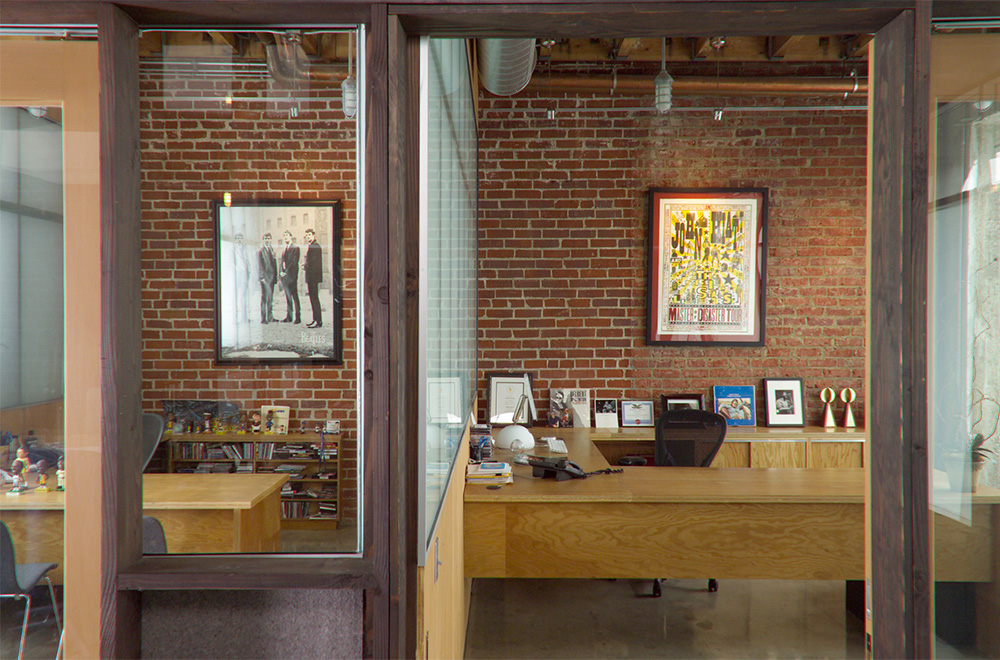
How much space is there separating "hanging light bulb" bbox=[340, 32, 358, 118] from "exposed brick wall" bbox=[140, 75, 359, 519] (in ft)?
0.06

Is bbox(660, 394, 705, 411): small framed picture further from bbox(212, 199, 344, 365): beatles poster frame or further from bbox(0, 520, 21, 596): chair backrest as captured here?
bbox(0, 520, 21, 596): chair backrest

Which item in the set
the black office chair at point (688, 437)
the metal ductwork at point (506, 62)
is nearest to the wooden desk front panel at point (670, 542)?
the black office chair at point (688, 437)

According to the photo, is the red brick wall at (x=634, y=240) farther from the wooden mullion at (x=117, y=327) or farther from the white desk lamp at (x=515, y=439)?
the wooden mullion at (x=117, y=327)

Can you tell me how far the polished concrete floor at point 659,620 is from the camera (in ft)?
10.7

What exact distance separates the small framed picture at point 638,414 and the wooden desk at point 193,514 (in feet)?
12.5

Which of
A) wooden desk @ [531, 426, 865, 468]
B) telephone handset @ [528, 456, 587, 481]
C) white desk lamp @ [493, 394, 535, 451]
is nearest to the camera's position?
telephone handset @ [528, 456, 587, 481]

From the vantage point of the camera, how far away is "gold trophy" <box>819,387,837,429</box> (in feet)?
16.5

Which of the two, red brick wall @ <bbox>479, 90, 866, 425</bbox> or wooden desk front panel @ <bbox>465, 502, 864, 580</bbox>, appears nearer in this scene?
wooden desk front panel @ <bbox>465, 502, 864, 580</bbox>

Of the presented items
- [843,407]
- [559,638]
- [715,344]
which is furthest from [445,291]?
[843,407]

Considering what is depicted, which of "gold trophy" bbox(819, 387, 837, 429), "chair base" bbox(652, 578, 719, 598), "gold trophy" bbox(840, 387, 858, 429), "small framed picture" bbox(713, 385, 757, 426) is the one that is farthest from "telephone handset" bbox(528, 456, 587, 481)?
"gold trophy" bbox(840, 387, 858, 429)

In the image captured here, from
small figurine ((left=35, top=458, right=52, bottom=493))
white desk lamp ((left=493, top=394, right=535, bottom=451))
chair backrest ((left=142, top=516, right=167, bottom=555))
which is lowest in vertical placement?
white desk lamp ((left=493, top=394, right=535, bottom=451))

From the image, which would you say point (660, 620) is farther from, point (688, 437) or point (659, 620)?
point (688, 437)

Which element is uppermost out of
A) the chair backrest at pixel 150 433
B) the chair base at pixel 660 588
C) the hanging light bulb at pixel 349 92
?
A: the hanging light bulb at pixel 349 92

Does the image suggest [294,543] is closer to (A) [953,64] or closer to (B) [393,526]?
(B) [393,526]
